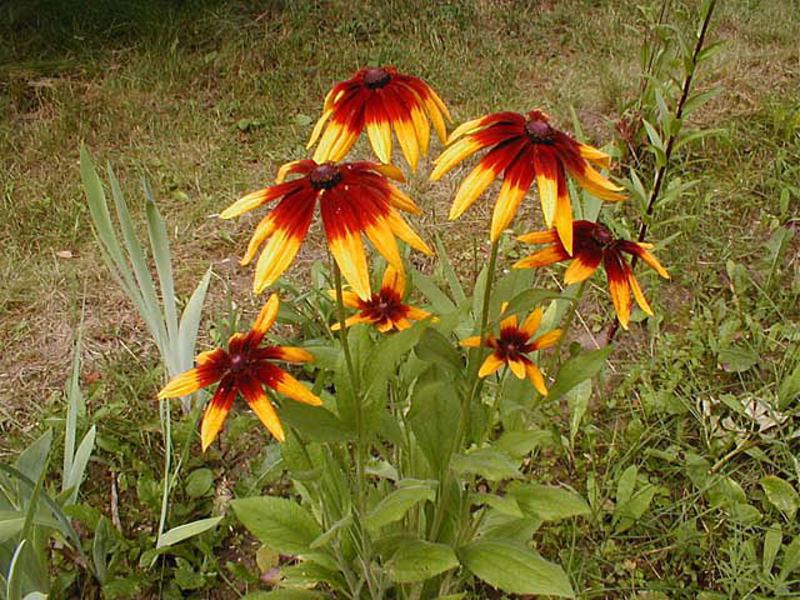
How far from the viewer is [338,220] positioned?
80 cm

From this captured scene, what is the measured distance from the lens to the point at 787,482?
1.58 meters

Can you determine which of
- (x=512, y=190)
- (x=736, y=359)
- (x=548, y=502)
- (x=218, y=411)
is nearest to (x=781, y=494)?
(x=736, y=359)

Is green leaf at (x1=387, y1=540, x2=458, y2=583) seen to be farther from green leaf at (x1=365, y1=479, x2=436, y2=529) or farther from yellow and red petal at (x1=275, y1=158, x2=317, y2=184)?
yellow and red petal at (x1=275, y1=158, x2=317, y2=184)

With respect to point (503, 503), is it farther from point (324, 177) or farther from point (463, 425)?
point (324, 177)

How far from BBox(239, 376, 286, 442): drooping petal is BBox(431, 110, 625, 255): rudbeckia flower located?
31 cm

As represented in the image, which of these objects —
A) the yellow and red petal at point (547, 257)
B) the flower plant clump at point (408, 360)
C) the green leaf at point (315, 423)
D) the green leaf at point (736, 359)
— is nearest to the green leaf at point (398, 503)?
the flower plant clump at point (408, 360)

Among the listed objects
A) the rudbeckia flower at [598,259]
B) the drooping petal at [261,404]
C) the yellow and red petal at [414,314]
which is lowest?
the yellow and red petal at [414,314]

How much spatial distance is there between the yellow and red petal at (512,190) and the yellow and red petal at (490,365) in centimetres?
32

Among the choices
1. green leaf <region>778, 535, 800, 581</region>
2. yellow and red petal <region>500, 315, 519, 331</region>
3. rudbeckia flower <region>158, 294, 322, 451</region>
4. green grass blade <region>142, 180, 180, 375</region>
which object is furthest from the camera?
green grass blade <region>142, 180, 180, 375</region>

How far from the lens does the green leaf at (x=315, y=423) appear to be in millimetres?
960

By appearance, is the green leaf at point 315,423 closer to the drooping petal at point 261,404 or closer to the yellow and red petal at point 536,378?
the drooping petal at point 261,404

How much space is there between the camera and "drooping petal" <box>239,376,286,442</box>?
2.83 feet

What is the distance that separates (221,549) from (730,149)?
6.71ft

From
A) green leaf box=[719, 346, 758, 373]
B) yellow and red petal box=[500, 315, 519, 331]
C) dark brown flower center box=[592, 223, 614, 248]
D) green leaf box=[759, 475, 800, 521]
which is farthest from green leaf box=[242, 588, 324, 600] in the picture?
green leaf box=[719, 346, 758, 373]
